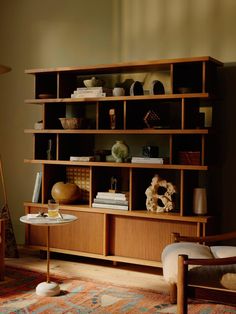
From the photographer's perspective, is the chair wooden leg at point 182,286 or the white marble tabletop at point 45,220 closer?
the chair wooden leg at point 182,286

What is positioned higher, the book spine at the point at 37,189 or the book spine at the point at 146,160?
the book spine at the point at 146,160

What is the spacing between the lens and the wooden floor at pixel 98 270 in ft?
13.6

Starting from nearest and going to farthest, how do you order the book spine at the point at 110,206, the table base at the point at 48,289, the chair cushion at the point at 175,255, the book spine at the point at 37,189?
1. the chair cushion at the point at 175,255
2. the table base at the point at 48,289
3. the book spine at the point at 110,206
4. the book spine at the point at 37,189

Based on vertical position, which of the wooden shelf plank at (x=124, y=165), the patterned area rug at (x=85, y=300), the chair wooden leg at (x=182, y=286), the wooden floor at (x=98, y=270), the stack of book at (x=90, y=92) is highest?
the stack of book at (x=90, y=92)

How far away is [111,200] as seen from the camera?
4578 mm

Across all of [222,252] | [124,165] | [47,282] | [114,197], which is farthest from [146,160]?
[47,282]

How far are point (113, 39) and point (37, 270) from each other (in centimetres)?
227

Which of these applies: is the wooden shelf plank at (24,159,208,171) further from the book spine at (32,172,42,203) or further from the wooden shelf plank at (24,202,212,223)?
the wooden shelf plank at (24,202,212,223)

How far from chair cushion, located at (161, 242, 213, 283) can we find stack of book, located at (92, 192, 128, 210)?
1.05 metres

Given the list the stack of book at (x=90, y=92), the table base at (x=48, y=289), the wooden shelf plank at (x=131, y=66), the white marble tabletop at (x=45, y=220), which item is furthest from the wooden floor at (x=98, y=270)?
the wooden shelf plank at (x=131, y=66)

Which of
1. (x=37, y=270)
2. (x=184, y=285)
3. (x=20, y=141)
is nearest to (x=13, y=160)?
(x=20, y=141)

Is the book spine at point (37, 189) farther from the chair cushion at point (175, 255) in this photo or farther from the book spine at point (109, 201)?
the chair cushion at point (175, 255)

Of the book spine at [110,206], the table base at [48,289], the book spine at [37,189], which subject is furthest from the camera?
the book spine at [37,189]

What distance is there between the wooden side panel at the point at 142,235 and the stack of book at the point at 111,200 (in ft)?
0.35
